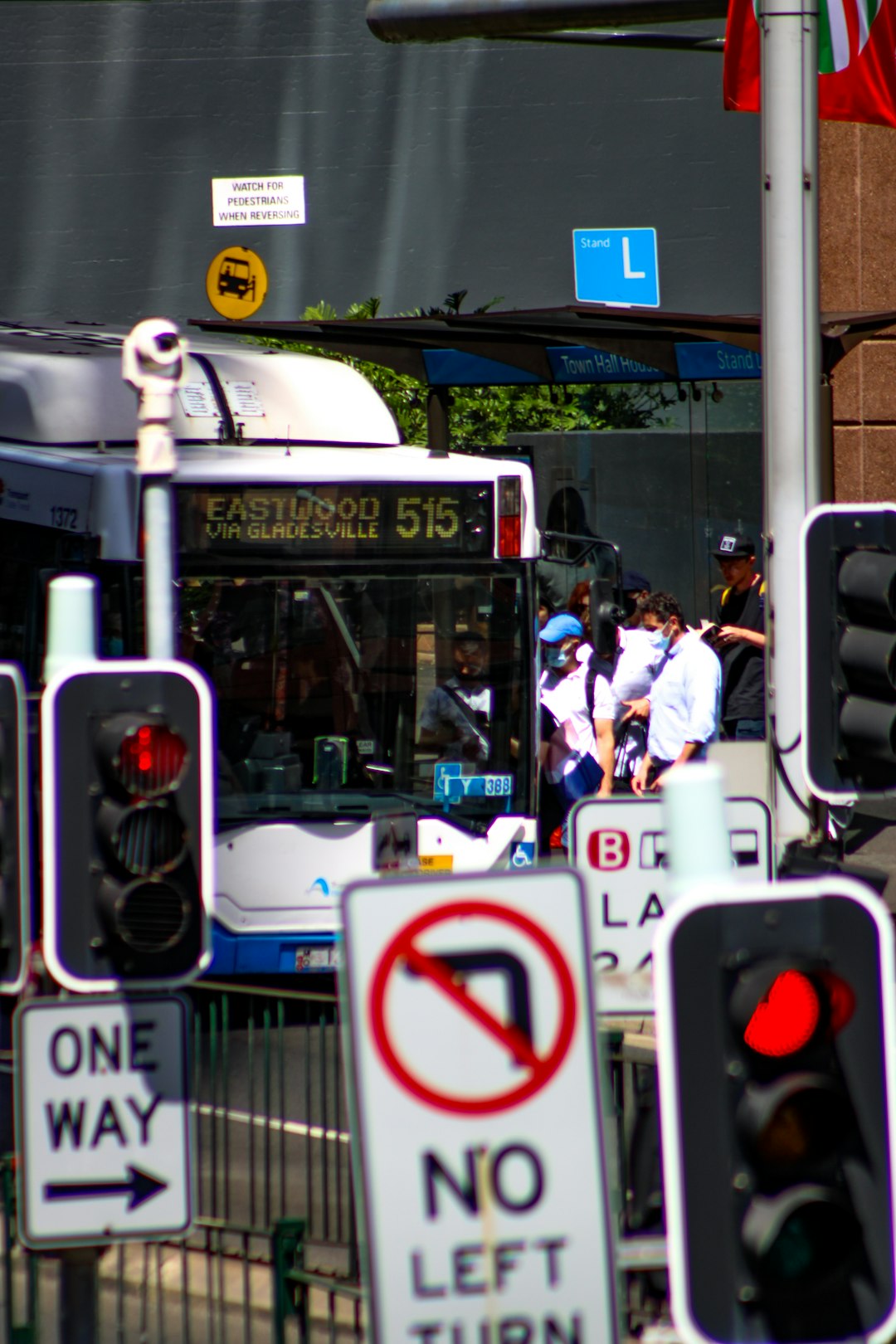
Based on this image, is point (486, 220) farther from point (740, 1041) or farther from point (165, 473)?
point (740, 1041)

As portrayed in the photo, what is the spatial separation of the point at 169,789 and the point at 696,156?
18.0 m

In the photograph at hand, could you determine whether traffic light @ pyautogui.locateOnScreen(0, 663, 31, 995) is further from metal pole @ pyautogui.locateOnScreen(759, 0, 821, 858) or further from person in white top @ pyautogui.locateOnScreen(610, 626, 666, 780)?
person in white top @ pyautogui.locateOnScreen(610, 626, 666, 780)

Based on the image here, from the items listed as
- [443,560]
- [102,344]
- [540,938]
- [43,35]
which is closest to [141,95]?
[43,35]

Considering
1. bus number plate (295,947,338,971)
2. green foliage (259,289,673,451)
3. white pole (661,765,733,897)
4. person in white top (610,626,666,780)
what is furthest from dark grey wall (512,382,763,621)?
white pole (661,765,733,897)

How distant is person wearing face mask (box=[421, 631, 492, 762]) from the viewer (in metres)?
9.89

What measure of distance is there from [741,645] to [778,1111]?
33.1 feet

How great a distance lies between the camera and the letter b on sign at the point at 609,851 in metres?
5.64

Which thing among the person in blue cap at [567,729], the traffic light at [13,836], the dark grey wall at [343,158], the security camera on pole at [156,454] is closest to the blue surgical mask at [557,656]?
the person in blue cap at [567,729]

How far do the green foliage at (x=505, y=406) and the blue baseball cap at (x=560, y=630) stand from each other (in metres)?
7.85

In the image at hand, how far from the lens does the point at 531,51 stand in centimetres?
2106

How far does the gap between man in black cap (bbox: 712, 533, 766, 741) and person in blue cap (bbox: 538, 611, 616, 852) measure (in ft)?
2.90

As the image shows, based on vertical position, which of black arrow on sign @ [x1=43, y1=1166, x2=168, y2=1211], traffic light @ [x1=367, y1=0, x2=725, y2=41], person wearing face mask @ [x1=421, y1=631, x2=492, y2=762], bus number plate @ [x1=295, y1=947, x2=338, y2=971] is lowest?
bus number plate @ [x1=295, y1=947, x2=338, y2=971]

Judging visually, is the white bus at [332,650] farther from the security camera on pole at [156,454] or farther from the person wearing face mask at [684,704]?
the security camera on pole at [156,454]

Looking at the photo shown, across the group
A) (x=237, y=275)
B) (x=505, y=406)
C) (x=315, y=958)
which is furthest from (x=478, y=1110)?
(x=237, y=275)
